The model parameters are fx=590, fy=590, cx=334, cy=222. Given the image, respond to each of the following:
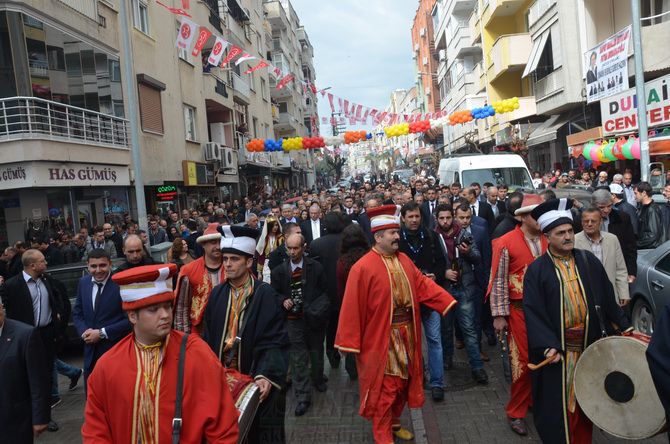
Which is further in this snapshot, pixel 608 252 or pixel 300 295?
pixel 300 295

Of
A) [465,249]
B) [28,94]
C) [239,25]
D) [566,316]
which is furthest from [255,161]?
[566,316]

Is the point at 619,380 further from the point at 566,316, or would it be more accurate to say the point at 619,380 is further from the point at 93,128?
the point at 93,128

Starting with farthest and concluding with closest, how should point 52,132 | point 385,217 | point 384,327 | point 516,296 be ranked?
point 52,132
point 516,296
point 385,217
point 384,327

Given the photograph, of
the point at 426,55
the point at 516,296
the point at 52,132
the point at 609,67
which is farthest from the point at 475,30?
the point at 516,296

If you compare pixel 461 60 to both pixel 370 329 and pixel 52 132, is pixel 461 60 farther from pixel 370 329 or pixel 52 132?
pixel 370 329

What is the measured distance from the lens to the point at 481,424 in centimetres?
521

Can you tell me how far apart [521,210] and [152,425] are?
12.3 feet

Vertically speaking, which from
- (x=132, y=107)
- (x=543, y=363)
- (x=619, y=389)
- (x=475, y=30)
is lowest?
(x=619, y=389)

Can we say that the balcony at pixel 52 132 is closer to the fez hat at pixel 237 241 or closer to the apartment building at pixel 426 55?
the fez hat at pixel 237 241

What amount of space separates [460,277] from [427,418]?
1750 mm

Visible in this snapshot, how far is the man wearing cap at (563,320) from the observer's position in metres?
4.08

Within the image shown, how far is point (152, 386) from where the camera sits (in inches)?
107

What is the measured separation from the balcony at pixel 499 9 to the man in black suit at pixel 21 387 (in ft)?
92.4

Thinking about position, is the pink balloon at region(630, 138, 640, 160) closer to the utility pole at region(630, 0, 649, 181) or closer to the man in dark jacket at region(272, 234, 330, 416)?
the utility pole at region(630, 0, 649, 181)
